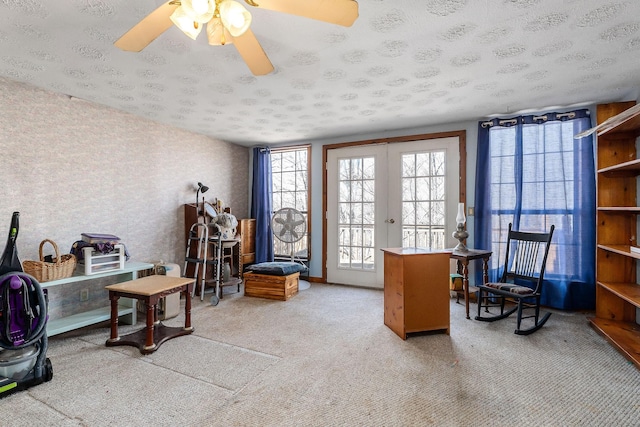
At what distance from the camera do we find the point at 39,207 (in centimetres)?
276

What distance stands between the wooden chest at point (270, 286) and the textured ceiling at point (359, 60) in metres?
1.97

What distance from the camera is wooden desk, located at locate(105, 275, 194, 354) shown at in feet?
7.63

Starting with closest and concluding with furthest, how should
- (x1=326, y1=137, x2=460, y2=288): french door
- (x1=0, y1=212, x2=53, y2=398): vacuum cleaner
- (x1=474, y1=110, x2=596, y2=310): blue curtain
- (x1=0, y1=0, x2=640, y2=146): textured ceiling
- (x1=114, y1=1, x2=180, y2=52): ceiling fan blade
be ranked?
(x1=114, y1=1, x2=180, y2=52): ceiling fan blade
(x1=0, y1=0, x2=640, y2=146): textured ceiling
(x1=0, y1=212, x2=53, y2=398): vacuum cleaner
(x1=474, y1=110, x2=596, y2=310): blue curtain
(x1=326, y1=137, x2=460, y2=288): french door

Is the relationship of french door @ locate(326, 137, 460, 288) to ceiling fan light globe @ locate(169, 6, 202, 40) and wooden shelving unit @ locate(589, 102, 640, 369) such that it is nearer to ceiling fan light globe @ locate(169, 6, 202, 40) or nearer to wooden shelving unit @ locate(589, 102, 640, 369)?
wooden shelving unit @ locate(589, 102, 640, 369)

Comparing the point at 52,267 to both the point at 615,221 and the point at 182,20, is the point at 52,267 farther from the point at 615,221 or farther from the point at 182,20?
the point at 615,221

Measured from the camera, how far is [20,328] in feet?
6.35

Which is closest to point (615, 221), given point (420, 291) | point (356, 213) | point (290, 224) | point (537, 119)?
point (537, 119)

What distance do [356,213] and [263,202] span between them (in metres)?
1.56

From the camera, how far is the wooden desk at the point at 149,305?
91.6 inches

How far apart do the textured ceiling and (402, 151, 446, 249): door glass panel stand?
0.66m

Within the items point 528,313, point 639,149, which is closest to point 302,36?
point 639,149

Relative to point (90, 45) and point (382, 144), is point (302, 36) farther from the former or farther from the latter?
point (382, 144)

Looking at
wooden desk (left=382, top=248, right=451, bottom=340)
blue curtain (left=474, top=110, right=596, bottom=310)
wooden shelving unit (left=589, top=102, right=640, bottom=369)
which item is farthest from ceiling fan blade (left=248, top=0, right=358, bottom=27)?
blue curtain (left=474, top=110, right=596, bottom=310)

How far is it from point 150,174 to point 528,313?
458 centimetres
